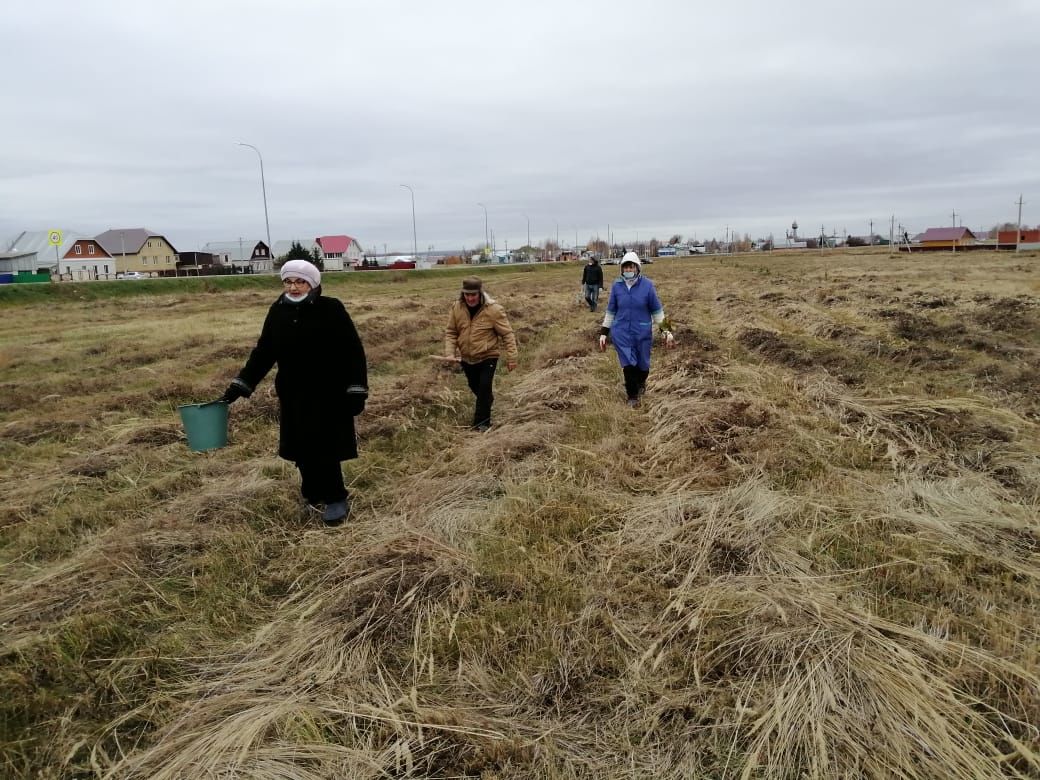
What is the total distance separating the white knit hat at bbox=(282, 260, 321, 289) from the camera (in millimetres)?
4188

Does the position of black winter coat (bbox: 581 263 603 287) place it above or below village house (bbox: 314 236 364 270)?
below

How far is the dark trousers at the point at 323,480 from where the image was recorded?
14.4ft

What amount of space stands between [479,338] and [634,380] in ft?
6.08

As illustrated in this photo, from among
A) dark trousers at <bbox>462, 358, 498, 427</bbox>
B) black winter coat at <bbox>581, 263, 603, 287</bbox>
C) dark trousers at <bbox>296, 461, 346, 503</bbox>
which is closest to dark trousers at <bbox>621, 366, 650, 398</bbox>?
dark trousers at <bbox>462, 358, 498, 427</bbox>

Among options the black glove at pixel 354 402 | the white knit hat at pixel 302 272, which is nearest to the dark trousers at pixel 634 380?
the black glove at pixel 354 402

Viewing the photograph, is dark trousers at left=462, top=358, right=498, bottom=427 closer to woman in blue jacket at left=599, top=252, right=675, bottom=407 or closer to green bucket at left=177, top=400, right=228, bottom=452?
woman in blue jacket at left=599, top=252, right=675, bottom=407

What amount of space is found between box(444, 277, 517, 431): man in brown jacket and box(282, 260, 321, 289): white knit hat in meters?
2.28

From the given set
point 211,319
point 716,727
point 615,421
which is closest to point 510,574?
point 716,727

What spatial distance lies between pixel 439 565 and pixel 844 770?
2.06 m

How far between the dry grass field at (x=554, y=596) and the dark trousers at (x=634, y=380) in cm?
28

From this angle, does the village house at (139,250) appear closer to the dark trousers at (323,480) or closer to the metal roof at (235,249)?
the metal roof at (235,249)

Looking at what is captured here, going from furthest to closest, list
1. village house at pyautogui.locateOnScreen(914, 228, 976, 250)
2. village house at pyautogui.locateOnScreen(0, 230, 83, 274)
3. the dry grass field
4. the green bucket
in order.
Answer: village house at pyautogui.locateOnScreen(914, 228, 976, 250) < village house at pyautogui.locateOnScreen(0, 230, 83, 274) < the green bucket < the dry grass field

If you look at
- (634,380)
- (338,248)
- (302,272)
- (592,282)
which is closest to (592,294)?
(592,282)

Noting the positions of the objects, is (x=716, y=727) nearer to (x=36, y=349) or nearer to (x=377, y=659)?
(x=377, y=659)
